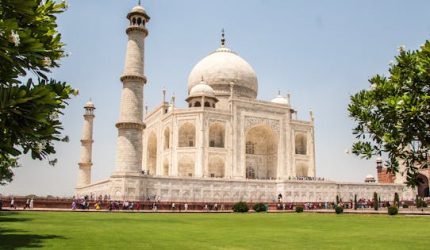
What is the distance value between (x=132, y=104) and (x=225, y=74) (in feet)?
62.2

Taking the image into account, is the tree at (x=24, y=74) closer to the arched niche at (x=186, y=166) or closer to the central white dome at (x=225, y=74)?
the arched niche at (x=186, y=166)

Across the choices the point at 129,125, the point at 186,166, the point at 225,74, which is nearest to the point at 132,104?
the point at 129,125

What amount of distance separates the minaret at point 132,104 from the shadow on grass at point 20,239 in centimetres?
1653

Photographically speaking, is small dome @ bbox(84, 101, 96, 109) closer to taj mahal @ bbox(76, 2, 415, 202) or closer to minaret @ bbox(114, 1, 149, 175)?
taj mahal @ bbox(76, 2, 415, 202)

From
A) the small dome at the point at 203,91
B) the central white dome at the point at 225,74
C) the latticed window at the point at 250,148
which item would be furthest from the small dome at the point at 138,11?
the latticed window at the point at 250,148

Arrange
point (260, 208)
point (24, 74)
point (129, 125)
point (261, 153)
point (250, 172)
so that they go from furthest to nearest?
point (261, 153) < point (250, 172) < point (260, 208) < point (129, 125) < point (24, 74)

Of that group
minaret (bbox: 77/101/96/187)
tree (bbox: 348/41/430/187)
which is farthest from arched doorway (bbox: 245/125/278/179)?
tree (bbox: 348/41/430/187)

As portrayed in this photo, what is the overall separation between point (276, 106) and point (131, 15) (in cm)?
1858

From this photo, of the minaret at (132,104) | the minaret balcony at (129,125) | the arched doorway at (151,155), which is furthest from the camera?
the arched doorway at (151,155)

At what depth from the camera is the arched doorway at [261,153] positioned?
4141cm

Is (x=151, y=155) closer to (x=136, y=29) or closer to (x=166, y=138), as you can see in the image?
(x=166, y=138)

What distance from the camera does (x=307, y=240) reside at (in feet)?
31.3

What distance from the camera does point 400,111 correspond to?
5.59 metres

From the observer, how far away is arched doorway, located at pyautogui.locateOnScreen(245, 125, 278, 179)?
4141 cm
